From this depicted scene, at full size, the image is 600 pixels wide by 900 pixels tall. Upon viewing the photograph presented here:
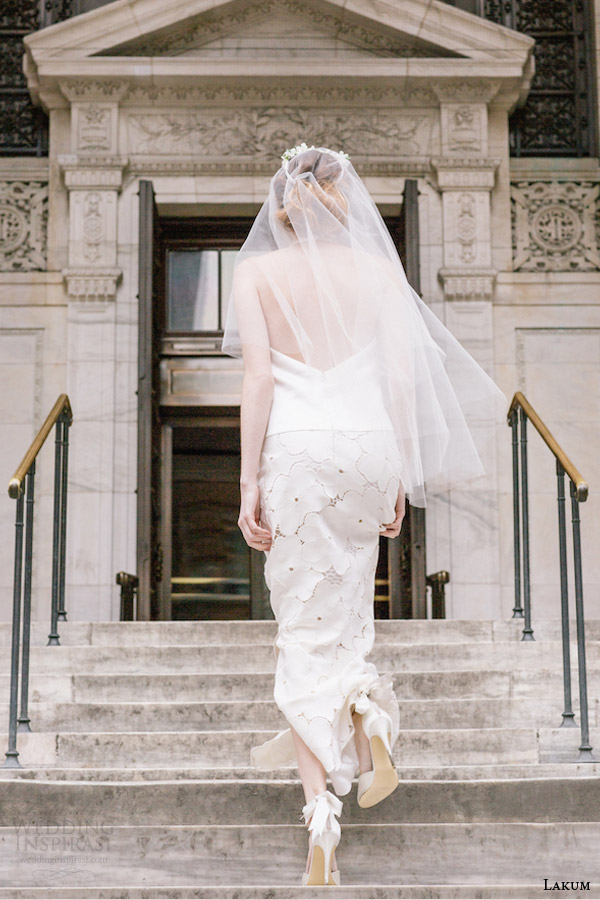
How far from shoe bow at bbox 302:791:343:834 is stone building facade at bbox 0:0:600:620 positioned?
17.9 ft

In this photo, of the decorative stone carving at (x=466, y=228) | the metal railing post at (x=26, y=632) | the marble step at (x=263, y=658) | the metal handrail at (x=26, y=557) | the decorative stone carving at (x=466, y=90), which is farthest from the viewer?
the decorative stone carving at (x=466, y=90)

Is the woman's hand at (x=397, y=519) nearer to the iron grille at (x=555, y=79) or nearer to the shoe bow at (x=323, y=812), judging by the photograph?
the shoe bow at (x=323, y=812)

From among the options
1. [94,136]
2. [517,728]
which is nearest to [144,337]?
[94,136]

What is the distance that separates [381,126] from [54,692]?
549 centimetres

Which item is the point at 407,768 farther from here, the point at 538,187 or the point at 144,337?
the point at 538,187

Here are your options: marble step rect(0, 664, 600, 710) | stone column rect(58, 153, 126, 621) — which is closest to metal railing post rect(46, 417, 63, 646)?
marble step rect(0, 664, 600, 710)

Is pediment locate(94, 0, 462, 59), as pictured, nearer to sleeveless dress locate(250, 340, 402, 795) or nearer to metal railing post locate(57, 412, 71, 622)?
metal railing post locate(57, 412, 71, 622)

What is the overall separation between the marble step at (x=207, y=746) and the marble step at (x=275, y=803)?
643 millimetres

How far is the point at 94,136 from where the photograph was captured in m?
9.05

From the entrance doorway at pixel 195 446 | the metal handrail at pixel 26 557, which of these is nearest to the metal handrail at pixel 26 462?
the metal handrail at pixel 26 557

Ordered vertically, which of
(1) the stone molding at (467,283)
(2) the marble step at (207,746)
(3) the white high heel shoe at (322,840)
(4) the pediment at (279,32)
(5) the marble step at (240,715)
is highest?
(4) the pediment at (279,32)

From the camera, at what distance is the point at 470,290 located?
29.2 feet

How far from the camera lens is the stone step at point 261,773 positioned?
3864mm

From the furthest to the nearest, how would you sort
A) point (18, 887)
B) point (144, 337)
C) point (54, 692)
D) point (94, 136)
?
1. point (94, 136)
2. point (144, 337)
3. point (54, 692)
4. point (18, 887)
